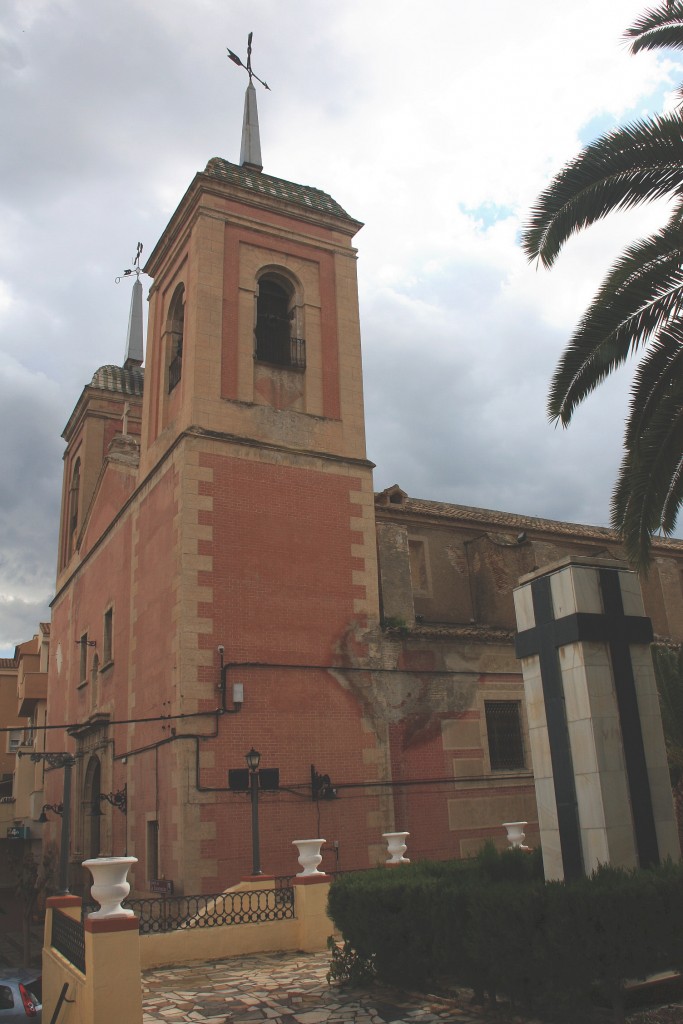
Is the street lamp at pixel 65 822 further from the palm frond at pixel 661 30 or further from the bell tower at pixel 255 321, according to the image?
the palm frond at pixel 661 30

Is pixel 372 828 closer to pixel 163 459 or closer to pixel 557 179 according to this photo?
pixel 163 459

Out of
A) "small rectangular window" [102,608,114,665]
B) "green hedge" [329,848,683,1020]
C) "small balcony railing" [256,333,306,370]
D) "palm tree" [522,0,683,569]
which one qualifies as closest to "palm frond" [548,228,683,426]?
"palm tree" [522,0,683,569]

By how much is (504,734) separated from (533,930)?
1170 centimetres

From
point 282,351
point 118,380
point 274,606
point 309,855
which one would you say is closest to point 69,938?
point 309,855

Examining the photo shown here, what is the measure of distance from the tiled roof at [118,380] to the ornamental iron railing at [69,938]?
20.4 m

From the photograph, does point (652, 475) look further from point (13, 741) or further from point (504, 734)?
point (13, 741)

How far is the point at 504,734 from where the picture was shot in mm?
17719

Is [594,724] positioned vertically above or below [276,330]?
below

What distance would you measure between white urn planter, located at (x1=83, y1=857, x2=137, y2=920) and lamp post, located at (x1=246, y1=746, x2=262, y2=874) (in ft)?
17.1

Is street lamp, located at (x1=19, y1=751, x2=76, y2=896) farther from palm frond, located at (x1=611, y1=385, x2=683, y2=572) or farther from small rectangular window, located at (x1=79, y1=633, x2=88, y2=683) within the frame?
palm frond, located at (x1=611, y1=385, x2=683, y2=572)

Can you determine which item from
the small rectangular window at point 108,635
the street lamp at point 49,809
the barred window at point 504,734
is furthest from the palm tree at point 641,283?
the street lamp at point 49,809

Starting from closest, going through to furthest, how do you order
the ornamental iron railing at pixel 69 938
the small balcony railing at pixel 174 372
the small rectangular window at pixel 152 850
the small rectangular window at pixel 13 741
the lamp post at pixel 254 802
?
the ornamental iron railing at pixel 69 938 → the lamp post at pixel 254 802 → the small rectangular window at pixel 152 850 → the small balcony railing at pixel 174 372 → the small rectangular window at pixel 13 741

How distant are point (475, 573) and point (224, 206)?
34.2 feet

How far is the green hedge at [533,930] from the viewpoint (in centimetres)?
598
